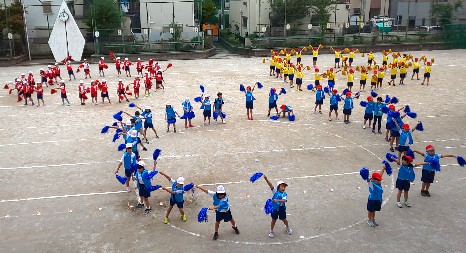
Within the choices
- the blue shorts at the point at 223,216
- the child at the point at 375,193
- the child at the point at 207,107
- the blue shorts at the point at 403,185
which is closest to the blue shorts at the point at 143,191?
the blue shorts at the point at 223,216

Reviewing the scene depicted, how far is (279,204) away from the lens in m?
8.88

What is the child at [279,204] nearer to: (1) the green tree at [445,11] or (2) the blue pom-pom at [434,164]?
(2) the blue pom-pom at [434,164]

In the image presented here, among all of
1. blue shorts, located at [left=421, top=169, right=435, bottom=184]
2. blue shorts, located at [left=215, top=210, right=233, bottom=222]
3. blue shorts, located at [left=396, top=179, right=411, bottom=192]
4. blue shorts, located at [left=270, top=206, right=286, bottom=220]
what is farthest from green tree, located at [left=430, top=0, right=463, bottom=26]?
blue shorts, located at [left=215, top=210, right=233, bottom=222]

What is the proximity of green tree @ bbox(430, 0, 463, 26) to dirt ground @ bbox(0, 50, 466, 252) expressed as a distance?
73.1 feet

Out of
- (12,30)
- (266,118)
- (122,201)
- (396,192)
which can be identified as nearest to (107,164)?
(122,201)

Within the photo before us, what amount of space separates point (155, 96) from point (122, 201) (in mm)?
11108

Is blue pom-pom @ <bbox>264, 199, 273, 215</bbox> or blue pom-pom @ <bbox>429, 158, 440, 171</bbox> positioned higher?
blue pom-pom @ <bbox>429, 158, 440, 171</bbox>

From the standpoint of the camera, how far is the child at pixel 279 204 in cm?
876

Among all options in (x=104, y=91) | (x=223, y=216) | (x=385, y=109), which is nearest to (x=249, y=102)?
(x=385, y=109)

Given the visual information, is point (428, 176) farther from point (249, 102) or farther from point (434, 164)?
point (249, 102)

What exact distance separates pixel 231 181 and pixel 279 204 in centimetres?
312

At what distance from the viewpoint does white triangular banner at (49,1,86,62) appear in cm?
3153

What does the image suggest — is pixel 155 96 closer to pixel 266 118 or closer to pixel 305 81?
pixel 266 118

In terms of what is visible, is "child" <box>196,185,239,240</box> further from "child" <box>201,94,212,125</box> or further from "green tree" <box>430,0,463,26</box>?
"green tree" <box>430,0,463,26</box>
